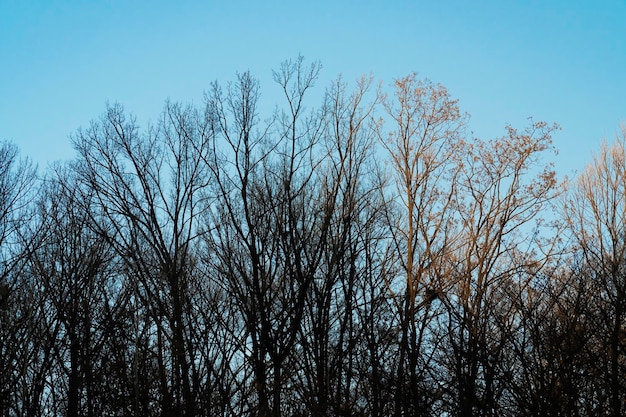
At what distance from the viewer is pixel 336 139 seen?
11281 mm

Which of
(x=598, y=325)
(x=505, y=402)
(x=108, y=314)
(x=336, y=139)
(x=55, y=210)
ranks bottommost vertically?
(x=505, y=402)

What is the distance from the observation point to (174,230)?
11695mm

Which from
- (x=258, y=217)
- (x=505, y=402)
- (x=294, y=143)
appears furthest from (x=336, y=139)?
(x=505, y=402)

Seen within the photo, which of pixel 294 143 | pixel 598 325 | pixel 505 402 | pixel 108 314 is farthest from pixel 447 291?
pixel 108 314

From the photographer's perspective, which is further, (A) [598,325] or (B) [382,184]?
(B) [382,184]

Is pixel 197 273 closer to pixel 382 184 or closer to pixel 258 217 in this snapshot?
pixel 258 217

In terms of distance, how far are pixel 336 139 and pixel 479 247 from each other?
343cm

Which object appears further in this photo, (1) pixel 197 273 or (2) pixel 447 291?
(1) pixel 197 273

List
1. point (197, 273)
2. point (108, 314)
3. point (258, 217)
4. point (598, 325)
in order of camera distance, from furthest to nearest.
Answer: point (197, 273)
point (108, 314)
point (258, 217)
point (598, 325)

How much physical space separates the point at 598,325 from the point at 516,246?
9.86 feet

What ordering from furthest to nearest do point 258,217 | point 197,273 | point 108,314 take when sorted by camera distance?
point 197,273, point 108,314, point 258,217

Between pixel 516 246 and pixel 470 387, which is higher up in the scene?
pixel 516 246

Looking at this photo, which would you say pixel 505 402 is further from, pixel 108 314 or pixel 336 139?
pixel 108 314

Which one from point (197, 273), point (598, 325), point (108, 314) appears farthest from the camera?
point (197, 273)
